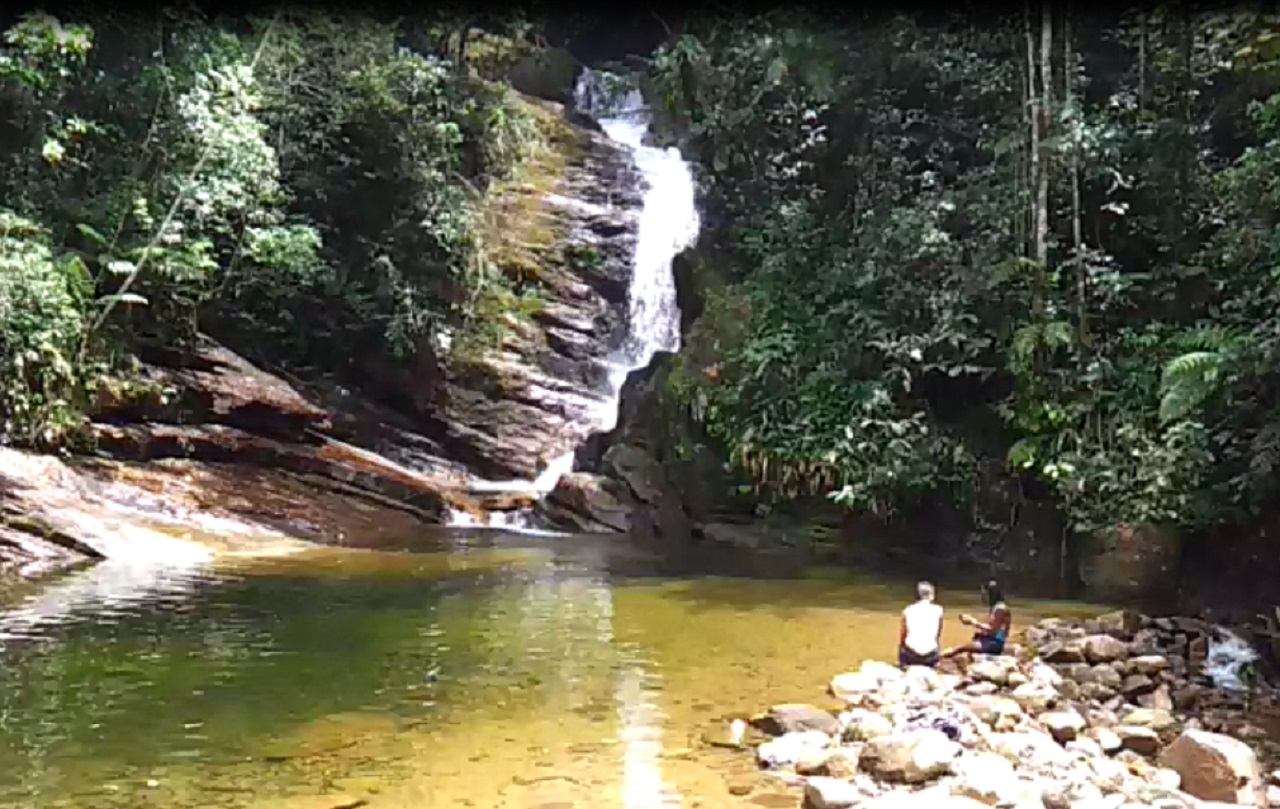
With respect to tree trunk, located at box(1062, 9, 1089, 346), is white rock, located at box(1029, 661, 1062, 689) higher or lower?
lower

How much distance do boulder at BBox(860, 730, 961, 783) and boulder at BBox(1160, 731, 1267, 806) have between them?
1.01 metres

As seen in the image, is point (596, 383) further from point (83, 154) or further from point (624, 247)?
point (83, 154)

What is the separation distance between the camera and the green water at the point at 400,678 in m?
5.10

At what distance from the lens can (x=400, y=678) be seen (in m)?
7.03

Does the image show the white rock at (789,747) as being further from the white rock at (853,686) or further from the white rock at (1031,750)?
the white rock at (853,686)

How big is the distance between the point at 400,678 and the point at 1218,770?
4.44 m

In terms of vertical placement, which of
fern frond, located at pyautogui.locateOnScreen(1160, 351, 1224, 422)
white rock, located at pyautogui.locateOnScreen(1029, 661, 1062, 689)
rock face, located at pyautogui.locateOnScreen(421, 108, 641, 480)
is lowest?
white rock, located at pyautogui.locateOnScreen(1029, 661, 1062, 689)

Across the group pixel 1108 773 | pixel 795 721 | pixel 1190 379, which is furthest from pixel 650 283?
pixel 1108 773

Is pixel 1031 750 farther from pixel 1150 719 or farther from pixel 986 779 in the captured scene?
pixel 1150 719

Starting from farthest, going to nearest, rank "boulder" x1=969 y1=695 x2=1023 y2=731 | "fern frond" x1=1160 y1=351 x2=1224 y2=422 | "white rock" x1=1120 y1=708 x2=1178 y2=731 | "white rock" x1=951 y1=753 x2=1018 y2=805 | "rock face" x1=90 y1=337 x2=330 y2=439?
"rock face" x1=90 y1=337 x2=330 y2=439 → "fern frond" x1=1160 y1=351 x2=1224 y2=422 → "white rock" x1=1120 y1=708 x2=1178 y2=731 → "boulder" x1=969 y1=695 x2=1023 y2=731 → "white rock" x1=951 y1=753 x2=1018 y2=805

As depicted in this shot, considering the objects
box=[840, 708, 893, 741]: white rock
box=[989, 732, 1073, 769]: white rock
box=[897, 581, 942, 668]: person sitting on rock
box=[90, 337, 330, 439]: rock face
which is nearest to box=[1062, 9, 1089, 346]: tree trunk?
box=[897, 581, 942, 668]: person sitting on rock

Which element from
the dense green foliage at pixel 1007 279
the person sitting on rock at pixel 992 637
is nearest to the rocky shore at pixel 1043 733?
the person sitting on rock at pixel 992 637

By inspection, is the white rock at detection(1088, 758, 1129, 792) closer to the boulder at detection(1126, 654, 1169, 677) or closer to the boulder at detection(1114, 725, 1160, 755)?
the boulder at detection(1114, 725, 1160, 755)

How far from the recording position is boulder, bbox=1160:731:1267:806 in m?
5.00
